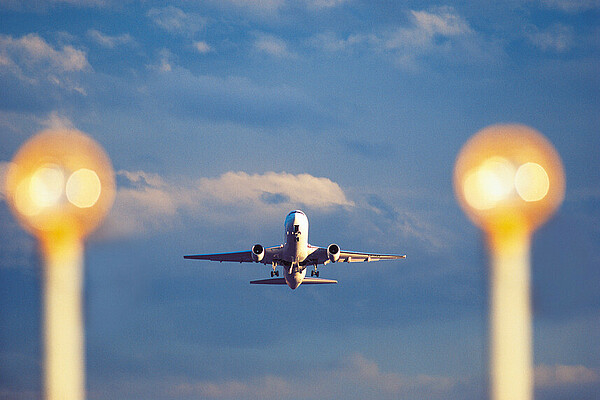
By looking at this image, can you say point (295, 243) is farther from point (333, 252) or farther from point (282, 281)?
point (282, 281)

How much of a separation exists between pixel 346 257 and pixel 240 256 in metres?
14.1

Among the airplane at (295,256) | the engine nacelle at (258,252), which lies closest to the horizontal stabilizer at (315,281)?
the airplane at (295,256)

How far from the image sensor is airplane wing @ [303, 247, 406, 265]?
17200 centimetres

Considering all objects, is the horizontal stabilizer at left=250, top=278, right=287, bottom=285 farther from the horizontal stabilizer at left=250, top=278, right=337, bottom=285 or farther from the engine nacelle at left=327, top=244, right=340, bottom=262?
the engine nacelle at left=327, top=244, right=340, bottom=262

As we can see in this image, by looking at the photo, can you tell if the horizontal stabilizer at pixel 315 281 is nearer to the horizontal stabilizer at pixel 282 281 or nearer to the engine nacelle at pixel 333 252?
the horizontal stabilizer at pixel 282 281

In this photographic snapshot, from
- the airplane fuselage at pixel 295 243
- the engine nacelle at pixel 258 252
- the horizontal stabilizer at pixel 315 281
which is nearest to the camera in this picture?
the airplane fuselage at pixel 295 243

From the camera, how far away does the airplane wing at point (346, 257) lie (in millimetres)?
172000

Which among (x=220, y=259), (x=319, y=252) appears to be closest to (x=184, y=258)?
(x=220, y=259)

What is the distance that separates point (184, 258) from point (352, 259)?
22445 millimetres

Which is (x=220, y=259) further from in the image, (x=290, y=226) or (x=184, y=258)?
(x=290, y=226)

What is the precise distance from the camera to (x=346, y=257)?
582 ft

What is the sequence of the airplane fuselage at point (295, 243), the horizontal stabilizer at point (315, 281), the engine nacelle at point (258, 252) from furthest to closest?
the horizontal stabilizer at point (315, 281) → the engine nacelle at point (258, 252) → the airplane fuselage at point (295, 243)

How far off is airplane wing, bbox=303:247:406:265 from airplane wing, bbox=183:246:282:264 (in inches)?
183

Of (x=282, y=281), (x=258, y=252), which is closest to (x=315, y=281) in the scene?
(x=282, y=281)
